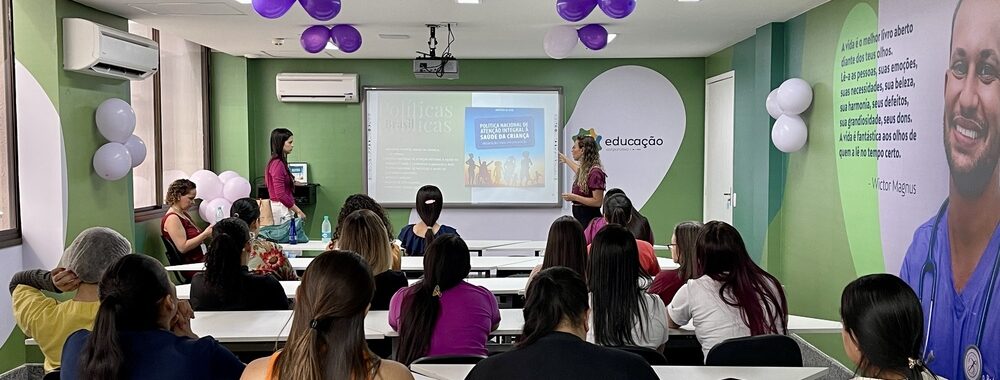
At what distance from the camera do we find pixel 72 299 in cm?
293

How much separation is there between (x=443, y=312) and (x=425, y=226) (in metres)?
2.40

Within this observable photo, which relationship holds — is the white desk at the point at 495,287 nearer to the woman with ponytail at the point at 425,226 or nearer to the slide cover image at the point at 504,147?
the woman with ponytail at the point at 425,226

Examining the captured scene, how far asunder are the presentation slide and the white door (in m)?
1.60

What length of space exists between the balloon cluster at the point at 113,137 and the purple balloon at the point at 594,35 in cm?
341

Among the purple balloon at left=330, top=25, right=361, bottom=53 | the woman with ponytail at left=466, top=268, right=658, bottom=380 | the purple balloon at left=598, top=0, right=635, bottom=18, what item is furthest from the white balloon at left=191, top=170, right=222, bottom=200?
the woman with ponytail at left=466, top=268, right=658, bottom=380

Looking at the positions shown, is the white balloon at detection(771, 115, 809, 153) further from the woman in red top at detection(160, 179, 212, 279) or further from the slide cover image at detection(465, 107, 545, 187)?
the woman in red top at detection(160, 179, 212, 279)

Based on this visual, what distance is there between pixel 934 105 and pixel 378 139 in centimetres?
609

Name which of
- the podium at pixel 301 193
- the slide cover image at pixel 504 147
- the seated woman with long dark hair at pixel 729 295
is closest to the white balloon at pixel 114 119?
the podium at pixel 301 193

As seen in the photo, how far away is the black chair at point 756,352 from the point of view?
298cm

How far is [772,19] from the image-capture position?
654cm

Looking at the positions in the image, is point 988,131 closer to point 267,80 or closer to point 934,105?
point 934,105

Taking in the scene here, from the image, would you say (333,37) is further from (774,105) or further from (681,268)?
(681,268)


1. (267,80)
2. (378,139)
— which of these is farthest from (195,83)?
(378,139)

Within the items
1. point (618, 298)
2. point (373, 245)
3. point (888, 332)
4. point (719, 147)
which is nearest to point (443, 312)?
point (618, 298)
